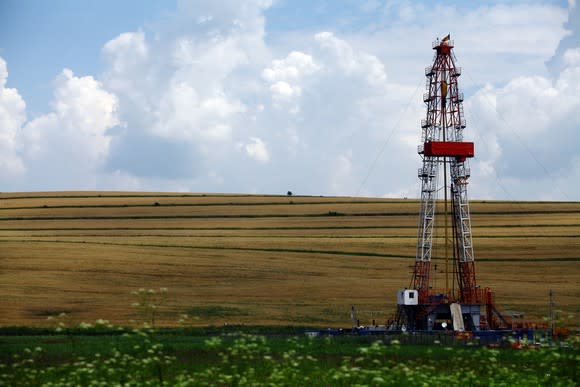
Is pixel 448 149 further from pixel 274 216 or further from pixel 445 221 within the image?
pixel 274 216

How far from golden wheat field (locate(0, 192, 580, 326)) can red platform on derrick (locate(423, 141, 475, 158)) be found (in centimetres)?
1199

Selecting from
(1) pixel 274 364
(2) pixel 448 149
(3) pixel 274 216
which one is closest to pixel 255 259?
(2) pixel 448 149

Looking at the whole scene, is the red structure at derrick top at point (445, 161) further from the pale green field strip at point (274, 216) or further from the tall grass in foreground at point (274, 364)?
the pale green field strip at point (274, 216)

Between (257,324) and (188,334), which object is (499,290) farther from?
(188,334)

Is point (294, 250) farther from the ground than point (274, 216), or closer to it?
closer to it

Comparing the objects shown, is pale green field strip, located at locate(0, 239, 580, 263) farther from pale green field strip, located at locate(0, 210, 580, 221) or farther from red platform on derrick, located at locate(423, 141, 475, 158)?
pale green field strip, located at locate(0, 210, 580, 221)

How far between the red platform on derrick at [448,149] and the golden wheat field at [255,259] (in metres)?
12.0

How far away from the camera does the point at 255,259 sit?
89.2 metres

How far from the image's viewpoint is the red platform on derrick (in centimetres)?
7075

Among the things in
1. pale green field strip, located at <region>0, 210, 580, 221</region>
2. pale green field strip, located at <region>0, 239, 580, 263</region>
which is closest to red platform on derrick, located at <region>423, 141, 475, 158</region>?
pale green field strip, located at <region>0, 239, 580, 263</region>

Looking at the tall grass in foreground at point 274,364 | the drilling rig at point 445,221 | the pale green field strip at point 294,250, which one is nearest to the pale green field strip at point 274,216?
the pale green field strip at point 294,250

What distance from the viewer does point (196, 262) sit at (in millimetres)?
86812

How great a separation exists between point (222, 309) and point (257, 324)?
18.8ft

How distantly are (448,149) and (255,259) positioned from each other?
25.5 meters
